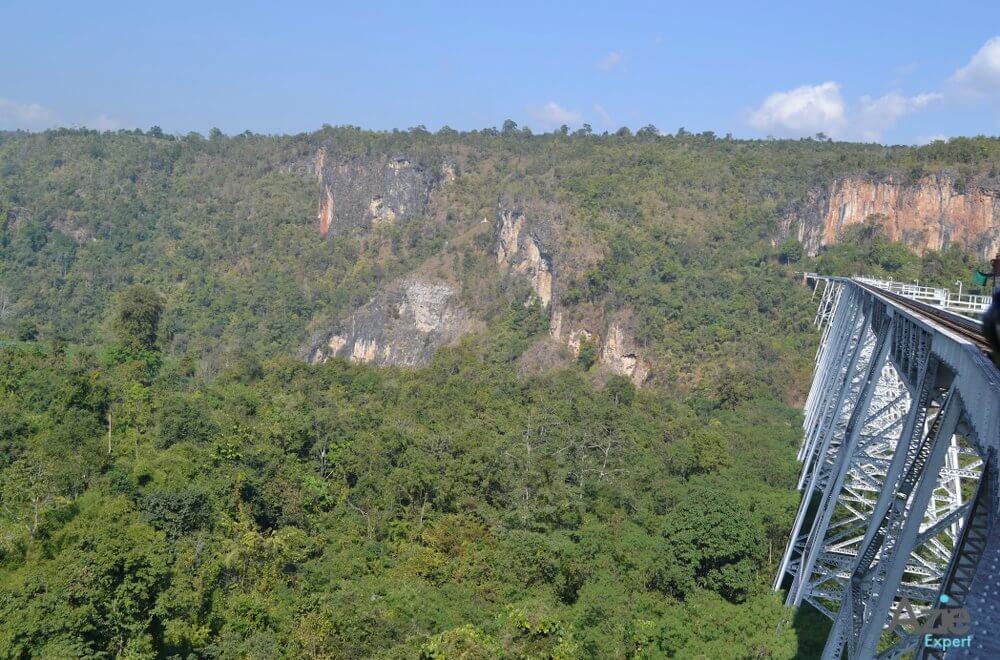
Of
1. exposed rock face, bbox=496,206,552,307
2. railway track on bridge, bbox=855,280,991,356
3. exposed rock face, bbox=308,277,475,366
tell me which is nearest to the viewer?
railway track on bridge, bbox=855,280,991,356

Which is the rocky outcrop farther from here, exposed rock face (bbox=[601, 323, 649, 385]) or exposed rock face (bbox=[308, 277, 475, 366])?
exposed rock face (bbox=[601, 323, 649, 385])

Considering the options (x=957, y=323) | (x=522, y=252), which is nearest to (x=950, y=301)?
(x=957, y=323)

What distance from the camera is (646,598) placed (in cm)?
2452

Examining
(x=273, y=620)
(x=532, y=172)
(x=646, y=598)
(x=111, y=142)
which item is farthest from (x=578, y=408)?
(x=111, y=142)

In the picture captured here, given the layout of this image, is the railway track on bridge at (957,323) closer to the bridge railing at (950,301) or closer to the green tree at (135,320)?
the bridge railing at (950,301)

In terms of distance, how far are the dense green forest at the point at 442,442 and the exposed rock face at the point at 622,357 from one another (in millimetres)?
1185

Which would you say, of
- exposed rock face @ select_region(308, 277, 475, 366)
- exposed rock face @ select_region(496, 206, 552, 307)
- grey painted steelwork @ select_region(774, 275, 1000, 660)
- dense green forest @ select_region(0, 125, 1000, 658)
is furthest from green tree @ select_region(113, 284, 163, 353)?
grey painted steelwork @ select_region(774, 275, 1000, 660)

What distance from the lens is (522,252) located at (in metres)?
75.4

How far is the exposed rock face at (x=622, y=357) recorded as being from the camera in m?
62.6

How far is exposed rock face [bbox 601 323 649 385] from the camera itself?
205 ft

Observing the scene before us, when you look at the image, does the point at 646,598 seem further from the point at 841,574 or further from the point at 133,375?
the point at 133,375

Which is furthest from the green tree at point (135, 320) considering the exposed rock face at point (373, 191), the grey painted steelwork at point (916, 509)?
the exposed rock face at point (373, 191)

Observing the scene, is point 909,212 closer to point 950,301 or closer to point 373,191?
point 950,301

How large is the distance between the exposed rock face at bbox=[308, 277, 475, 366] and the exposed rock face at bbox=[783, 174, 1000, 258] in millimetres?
29680
